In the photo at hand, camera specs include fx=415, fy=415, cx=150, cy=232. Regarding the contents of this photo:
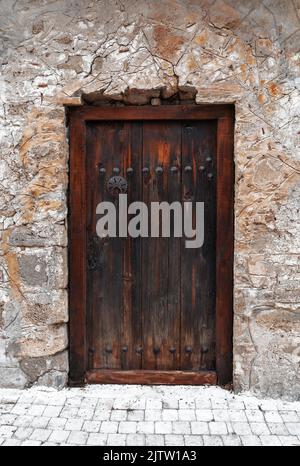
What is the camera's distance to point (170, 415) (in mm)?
2268

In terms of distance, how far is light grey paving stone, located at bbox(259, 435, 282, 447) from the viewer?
6.64 feet

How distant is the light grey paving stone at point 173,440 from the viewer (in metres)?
2.03

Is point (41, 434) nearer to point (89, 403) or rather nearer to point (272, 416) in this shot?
point (89, 403)

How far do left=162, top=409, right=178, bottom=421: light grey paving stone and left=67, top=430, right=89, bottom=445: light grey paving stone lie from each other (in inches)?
16.9

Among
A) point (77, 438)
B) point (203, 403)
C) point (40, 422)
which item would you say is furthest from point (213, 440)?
point (40, 422)

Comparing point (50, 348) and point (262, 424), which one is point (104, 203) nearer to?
point (50, 348)

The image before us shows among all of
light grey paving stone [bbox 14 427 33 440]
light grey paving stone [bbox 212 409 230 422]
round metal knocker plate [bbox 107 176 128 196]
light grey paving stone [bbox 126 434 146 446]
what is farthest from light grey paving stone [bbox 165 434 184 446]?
round metal knocker plate [bbox 107 176 128 196]

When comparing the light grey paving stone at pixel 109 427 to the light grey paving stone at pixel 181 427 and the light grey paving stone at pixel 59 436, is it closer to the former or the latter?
the light grey paving stone at pixel 59 436

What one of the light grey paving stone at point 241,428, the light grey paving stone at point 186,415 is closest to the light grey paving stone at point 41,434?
the light grey paving stone at point 186,415

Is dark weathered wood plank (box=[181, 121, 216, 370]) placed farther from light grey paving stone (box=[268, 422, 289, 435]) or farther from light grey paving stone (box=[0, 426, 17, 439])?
light grey paving stone (box=[0, 426, 17, 439])

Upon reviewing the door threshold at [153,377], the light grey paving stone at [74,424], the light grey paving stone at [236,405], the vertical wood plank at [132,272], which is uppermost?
the vertical wood plank at [132,272]

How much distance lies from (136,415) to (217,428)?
0.44 m

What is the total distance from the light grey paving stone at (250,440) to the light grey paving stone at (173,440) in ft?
1.00

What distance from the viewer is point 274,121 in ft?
7.80
